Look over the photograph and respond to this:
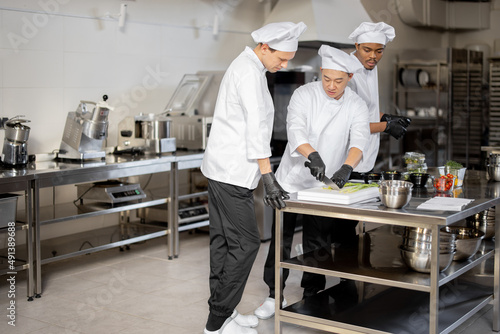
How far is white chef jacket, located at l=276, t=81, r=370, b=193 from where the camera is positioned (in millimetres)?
3510

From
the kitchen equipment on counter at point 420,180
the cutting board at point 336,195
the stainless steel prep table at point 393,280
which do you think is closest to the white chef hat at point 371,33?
the kitchen equipment on counter at point 420,180

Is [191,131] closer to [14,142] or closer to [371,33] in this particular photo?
[14,142]

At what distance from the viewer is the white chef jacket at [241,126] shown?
303 cm

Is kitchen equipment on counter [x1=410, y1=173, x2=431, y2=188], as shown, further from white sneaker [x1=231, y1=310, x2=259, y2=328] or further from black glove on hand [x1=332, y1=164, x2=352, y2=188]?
white sneaker [x1=231, y1=310, x2=259, y2=328]

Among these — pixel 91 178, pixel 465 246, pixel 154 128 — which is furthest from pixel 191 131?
pixel 465 246

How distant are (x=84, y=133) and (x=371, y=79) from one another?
6.92ft

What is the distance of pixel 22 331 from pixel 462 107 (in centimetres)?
706

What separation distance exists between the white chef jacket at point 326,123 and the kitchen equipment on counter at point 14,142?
6.34ft

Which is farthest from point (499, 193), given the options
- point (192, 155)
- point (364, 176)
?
point (192, 155)

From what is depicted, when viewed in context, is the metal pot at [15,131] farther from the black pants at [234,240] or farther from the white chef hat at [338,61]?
the white chef hat at [338,61]

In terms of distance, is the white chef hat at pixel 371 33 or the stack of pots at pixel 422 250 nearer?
the stack of pots at pixel 422 250

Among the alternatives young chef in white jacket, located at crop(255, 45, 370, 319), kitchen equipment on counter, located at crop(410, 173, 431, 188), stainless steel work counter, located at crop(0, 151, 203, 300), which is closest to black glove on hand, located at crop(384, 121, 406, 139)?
young chef in white jacket, located at crop(255, 45, 370, 319)

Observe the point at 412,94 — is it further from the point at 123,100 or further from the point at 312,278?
the point at 312,278

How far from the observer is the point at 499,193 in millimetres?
3348
